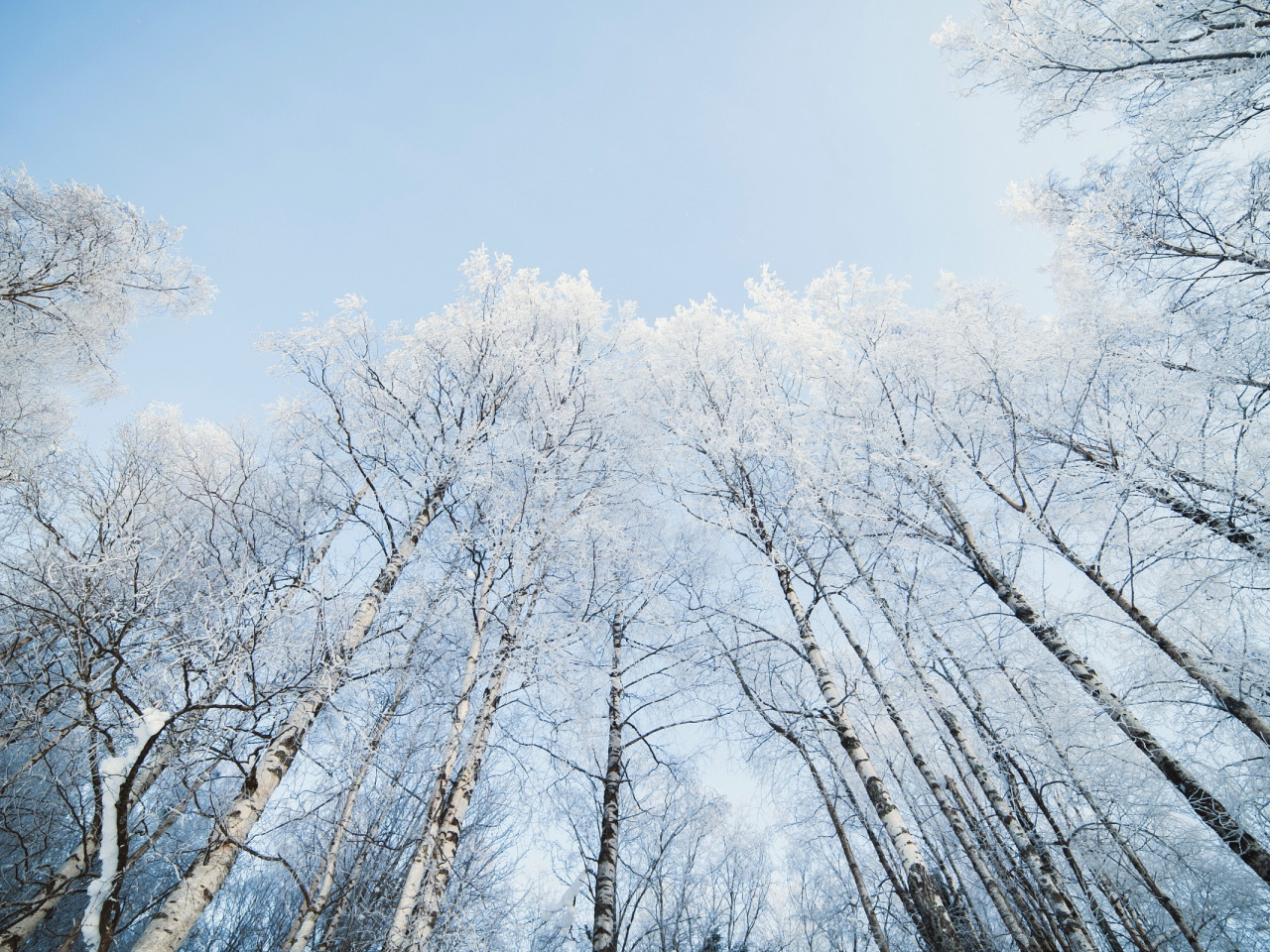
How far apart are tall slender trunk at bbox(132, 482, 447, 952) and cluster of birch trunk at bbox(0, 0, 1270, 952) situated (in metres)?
0.03

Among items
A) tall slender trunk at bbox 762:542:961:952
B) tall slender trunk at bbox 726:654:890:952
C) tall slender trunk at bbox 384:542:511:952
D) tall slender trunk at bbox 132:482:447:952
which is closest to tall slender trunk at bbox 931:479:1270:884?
tall slender trunk at bbox 762:542:961:952

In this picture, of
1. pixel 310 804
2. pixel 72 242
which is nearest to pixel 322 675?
pixel 310 804

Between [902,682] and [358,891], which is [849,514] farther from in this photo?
[358,891]

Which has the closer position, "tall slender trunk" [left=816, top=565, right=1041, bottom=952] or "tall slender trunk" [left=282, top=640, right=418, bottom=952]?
"tall slender trunk" [left=282, top=640, right=418, bottom=952]

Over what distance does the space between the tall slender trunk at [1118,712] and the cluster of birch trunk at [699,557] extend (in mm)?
46

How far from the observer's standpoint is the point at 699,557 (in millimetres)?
7609

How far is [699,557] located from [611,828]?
3.58 m

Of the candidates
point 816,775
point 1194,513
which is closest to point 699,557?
point 816,775

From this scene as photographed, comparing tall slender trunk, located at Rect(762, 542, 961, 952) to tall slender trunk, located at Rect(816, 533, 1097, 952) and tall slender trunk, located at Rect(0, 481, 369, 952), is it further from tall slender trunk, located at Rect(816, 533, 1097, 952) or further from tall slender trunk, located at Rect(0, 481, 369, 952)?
tall slender trunk, located at Rect(0, 481, 369, 952)

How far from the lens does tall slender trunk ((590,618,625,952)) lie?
4.75 m

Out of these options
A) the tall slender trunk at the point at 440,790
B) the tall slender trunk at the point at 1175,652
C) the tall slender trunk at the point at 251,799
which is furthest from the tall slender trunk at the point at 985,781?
the tall slender trunk at the point at 251,799

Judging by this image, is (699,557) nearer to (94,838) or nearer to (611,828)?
(611,828)

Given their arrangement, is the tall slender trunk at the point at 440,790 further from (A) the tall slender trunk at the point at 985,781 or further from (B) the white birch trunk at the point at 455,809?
(A) the tall slender trunk at the point at 985,781

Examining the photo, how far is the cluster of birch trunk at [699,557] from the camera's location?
14.9 ft
